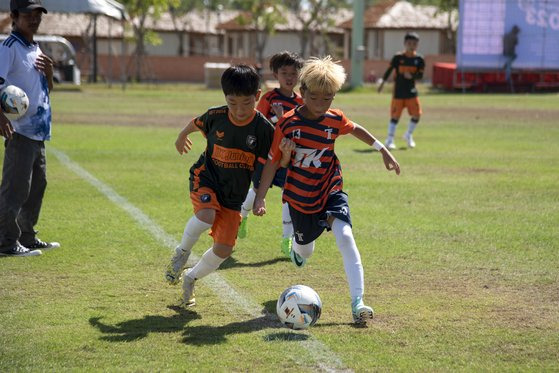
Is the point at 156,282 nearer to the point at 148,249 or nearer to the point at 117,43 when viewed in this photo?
the point at 148,249

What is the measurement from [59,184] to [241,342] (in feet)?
24.5

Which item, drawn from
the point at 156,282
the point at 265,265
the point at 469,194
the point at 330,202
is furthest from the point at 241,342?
the point at 469,194

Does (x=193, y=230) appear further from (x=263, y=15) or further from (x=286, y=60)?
(x=263, y=15)

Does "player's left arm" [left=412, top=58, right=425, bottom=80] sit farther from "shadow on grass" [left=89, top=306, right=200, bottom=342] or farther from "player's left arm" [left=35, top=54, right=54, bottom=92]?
"shadow on grass" [left=89, top=306, right=200, bottom=342]

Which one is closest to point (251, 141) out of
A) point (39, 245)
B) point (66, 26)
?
point (39, 245)

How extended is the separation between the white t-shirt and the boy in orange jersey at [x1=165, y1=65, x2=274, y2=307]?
2.20 m

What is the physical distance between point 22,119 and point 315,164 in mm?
3062

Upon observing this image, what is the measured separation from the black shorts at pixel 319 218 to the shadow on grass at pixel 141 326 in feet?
3.12

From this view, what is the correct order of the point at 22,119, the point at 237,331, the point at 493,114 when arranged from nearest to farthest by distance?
1. the point at 237,331
2. the point at 22,119
3. the point at 493,114

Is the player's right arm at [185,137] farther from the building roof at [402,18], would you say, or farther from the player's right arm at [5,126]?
the building roof at [402,18]

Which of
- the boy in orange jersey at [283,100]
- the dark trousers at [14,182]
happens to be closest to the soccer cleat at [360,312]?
the boy in orange jersey at [283,100]

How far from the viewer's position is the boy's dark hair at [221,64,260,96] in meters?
5.77

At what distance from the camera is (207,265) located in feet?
19.7

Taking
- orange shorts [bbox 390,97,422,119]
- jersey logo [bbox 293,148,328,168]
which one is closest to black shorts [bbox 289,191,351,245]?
jersey logo [bbox 293,148,328,168]
